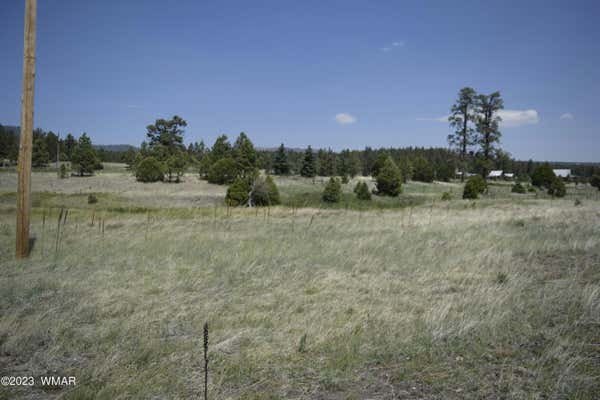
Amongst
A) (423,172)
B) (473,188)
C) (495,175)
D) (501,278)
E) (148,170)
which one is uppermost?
(495,175)

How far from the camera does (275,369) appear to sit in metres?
3.53

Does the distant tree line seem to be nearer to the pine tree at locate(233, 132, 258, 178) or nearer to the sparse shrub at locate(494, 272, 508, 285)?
the pine tree at locate(233, 132, 258, 178)

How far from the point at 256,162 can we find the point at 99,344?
4655 cm

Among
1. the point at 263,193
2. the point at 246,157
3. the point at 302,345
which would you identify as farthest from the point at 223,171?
the point at 302,345

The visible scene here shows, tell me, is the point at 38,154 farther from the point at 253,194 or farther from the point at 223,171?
the point at 253,194

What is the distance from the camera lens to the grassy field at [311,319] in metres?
3.26

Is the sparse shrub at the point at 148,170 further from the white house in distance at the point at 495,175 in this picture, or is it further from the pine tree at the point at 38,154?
the white house in distance at the point at 495,175

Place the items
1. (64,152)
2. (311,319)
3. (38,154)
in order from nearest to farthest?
(311,319) < (38,154) < (64,152)

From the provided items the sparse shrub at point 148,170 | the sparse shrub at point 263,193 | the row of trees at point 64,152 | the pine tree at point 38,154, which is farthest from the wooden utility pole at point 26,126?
the pine tree at point 38,154

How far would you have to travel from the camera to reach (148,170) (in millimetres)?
51625

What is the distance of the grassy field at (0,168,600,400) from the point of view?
3264 mm

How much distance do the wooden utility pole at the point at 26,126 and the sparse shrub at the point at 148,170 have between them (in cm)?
4594

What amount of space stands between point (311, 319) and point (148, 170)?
2063 inches

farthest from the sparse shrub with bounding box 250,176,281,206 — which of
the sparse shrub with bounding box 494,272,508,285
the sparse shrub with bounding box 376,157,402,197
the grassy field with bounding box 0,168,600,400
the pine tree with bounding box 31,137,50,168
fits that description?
the pine tree with bounding box 31,137,50,168
